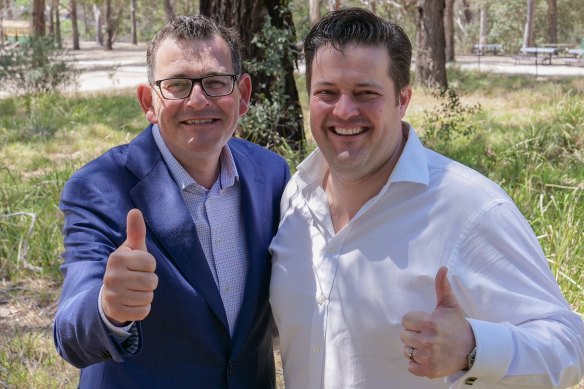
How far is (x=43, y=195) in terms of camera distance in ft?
22.8

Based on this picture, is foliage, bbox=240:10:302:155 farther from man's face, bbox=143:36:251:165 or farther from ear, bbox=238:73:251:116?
man's face, bbox=143:36:251:165

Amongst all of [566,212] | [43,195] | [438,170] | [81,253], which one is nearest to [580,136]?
[566,212]

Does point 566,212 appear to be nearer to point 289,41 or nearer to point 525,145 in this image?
point 525,145

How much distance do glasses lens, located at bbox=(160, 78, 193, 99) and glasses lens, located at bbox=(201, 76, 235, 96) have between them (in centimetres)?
5

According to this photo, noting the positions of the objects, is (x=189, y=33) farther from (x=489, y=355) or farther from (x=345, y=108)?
(x=489, y=355)

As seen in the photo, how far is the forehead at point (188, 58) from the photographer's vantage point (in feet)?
8.48

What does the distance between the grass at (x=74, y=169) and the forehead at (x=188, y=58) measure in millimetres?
2232

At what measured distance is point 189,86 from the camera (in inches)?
102

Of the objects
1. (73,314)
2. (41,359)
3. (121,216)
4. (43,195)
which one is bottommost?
(41,359)

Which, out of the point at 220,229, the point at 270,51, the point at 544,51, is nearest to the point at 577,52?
the point at 544,51

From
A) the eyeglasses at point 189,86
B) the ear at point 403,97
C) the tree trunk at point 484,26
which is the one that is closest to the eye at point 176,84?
the eyeglasses at point 189,86

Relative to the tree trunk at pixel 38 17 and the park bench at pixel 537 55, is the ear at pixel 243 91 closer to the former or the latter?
the tree trunk at pixel 38 17

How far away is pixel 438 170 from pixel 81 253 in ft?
3.40

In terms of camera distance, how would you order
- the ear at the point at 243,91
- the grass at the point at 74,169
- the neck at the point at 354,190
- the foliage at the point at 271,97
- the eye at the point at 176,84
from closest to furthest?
the neck at the point at 354,190
the eye at the point at 176,84
the ear at the point at 243,91
the grass at the point at 74,169
the foliage at the point at 271,97
